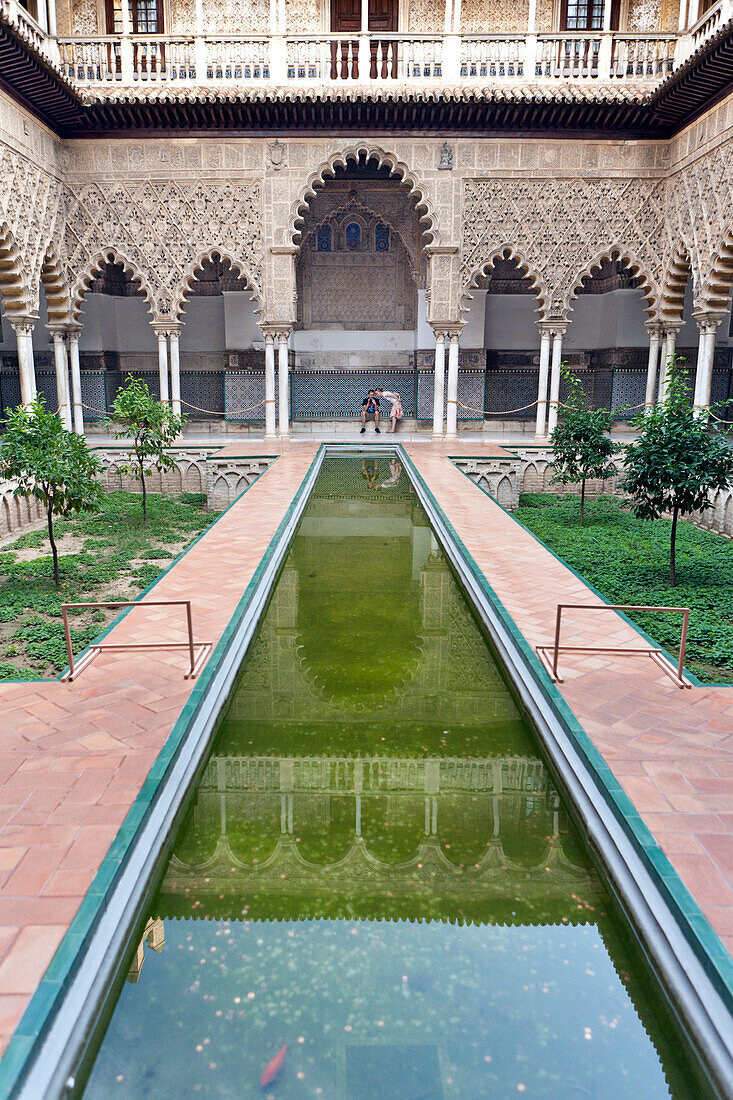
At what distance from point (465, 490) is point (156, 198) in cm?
759

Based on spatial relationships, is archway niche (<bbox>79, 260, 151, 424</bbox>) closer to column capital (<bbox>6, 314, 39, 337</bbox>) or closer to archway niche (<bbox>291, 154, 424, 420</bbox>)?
archway niche (<bbox>291, 154, 424, 420</bbox>)

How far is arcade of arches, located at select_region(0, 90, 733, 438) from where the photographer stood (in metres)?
11.5

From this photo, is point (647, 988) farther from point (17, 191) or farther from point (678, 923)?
point (17, 191)

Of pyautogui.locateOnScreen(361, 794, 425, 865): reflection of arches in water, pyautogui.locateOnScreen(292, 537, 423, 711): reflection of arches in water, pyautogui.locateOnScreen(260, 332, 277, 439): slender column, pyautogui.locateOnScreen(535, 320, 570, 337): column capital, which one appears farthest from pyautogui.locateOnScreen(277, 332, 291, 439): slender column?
pyautogui.locateOnScreen(361, 794, 425, 865): reflection of arches in water

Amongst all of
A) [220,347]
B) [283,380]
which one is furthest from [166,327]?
[220,347]

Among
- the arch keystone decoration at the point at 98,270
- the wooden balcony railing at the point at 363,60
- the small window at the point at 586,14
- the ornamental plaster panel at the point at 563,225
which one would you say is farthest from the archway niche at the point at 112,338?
the small window at the point at 586,14

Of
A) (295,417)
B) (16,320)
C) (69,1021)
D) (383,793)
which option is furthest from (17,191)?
(69,1021)

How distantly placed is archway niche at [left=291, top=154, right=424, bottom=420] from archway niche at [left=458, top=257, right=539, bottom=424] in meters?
1.22

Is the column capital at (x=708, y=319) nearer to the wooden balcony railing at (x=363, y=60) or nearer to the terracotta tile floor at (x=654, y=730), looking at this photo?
the wooden balcony railing at (x=363, y=60)

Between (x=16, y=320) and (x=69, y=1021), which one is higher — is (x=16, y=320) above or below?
above

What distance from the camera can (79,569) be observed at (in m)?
7.00

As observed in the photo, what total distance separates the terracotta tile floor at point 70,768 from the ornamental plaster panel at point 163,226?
9299 millimetres

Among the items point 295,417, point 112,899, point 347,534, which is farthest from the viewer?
point 295,417

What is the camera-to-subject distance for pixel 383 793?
10.3ft
